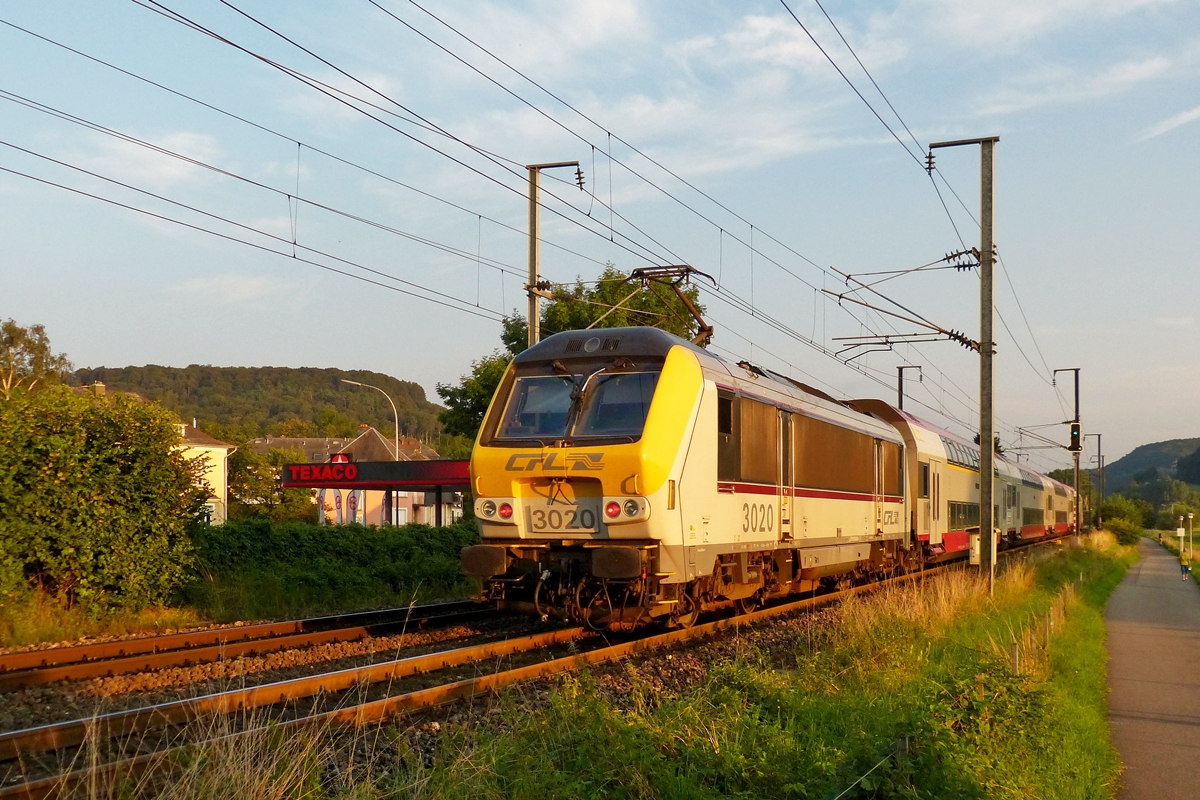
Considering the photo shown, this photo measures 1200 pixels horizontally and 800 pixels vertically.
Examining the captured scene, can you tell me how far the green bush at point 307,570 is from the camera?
53.1ft

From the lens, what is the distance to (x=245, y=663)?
418 inches

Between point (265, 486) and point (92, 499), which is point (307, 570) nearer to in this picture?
point (92, 499)

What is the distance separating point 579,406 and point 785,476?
4.22 metres

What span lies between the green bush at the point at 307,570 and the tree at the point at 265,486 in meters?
53.4

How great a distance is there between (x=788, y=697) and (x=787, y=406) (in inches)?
292

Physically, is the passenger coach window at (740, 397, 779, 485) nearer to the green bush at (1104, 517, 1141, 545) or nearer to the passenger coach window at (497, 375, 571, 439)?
the passenger coach window at (497, 375, 571, 439)

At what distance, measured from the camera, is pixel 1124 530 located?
7062cm

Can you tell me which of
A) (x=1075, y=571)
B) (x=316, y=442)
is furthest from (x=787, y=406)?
(x=316, y=442)

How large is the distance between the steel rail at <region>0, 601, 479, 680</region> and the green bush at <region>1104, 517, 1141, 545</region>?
62.7 meters

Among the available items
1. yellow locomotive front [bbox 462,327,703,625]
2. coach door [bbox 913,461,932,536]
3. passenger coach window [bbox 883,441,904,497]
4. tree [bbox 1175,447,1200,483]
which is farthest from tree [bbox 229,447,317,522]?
tree [bbox 1175,447,1200,483]

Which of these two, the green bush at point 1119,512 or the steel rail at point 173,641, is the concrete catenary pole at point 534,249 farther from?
the green bush at point 1119,512

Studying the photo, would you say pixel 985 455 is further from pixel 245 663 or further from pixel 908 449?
pixel 245 663

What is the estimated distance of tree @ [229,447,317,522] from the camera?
76.0 meters

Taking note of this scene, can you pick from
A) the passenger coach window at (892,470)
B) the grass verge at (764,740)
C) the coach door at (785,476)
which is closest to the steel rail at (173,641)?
the grass verge at (764,740)
